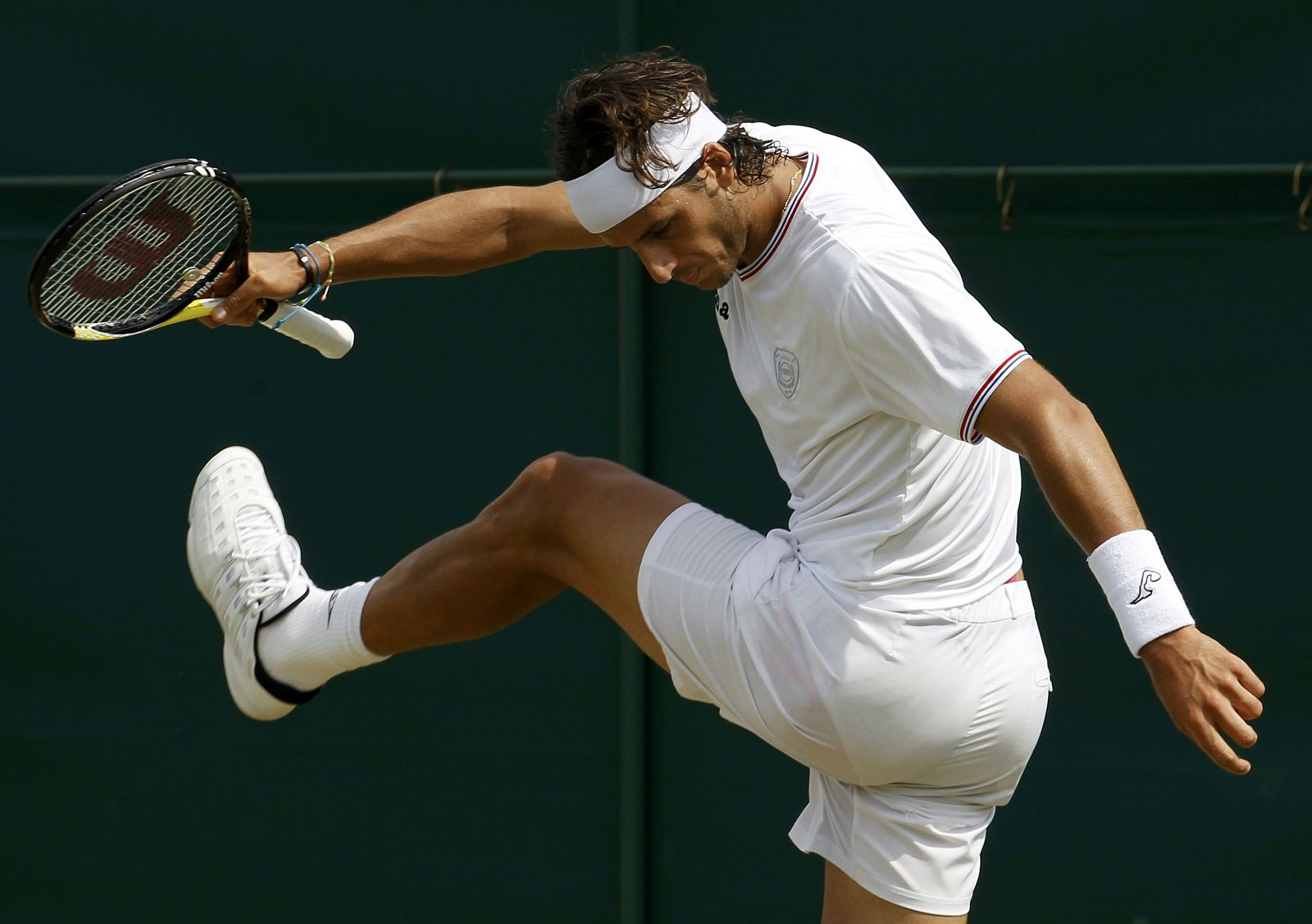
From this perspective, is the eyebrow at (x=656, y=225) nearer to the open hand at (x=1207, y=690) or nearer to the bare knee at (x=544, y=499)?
the bare knee at (x=544, y=499)

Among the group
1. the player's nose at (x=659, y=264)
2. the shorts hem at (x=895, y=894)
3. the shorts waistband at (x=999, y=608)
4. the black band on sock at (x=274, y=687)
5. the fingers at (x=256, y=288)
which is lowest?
the shorts hem at (x=895, y=894)

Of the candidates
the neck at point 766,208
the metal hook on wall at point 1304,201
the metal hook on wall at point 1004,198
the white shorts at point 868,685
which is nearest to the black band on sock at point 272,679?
the white shorts at point 868,685

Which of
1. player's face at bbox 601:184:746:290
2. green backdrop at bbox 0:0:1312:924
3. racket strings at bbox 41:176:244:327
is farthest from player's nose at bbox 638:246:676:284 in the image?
green backdrop at bbox 0:0:1312:924

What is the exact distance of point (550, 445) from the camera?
389cm

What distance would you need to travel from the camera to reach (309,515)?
399cm

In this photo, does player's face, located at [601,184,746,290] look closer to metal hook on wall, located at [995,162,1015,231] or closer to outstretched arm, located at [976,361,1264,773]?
outstretched arm, located at [976,361,1264,773]

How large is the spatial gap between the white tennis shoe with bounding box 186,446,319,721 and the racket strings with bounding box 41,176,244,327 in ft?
1.45

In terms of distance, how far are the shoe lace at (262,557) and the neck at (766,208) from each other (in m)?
1.09

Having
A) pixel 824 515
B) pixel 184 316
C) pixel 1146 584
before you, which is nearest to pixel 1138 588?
pixel 1146 584

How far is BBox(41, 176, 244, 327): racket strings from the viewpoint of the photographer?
2.69 meters

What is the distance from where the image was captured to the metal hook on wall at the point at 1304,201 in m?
3.38

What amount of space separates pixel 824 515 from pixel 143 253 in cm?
119

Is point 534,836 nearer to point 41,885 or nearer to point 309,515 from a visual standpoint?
point 309,515

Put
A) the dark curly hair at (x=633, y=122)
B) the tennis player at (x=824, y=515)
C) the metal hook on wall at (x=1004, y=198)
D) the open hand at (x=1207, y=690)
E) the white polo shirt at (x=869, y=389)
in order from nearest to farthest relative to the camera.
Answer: the open hand at (x=1207, y=690), the white polo shirt at (x=869, y=389), the tennis player at (x=824, y=515), the dark curly hair at (x=633, y=122), the metal hook on wall at (x=1004, y=198)
